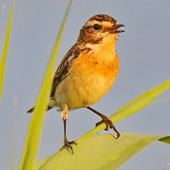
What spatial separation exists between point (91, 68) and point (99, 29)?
0.55m

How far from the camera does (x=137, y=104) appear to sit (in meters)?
2.61

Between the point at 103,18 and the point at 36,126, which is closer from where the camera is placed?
the point at 36,126

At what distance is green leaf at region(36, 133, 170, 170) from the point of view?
2.29m

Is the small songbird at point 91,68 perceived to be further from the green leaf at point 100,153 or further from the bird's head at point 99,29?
the green leaf at point 100,153

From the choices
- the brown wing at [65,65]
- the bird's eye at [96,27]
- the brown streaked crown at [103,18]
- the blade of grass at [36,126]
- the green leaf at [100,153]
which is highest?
the blade of grass at [36,126]

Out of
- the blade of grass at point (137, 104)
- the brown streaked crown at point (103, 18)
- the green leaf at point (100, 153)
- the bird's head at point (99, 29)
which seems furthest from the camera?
the brown streaked crown at point (103, 18)

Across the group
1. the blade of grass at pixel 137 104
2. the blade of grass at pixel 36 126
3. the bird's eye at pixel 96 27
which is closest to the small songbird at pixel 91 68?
the bird's eye at pixel 96 27

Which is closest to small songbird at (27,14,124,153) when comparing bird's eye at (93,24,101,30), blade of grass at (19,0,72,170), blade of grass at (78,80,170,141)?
bird's eye at (93,24,101,30)

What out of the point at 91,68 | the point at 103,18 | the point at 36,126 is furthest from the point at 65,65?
the point at 36,126

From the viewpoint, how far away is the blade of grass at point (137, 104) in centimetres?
256

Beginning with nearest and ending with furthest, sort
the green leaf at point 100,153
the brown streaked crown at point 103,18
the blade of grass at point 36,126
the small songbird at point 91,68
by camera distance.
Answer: the blade of grass at point 36,126 → the green leaf at point 100,153 → the small songbird at point 91,68 → the brown streaked crown at point 103,18

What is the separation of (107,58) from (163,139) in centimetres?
197

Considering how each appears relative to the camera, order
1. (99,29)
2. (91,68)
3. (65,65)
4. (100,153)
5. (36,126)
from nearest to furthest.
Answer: (36,126) < (100,153) < (91,68) < (99,29) < (65,65)

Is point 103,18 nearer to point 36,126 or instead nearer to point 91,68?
point 91,68
